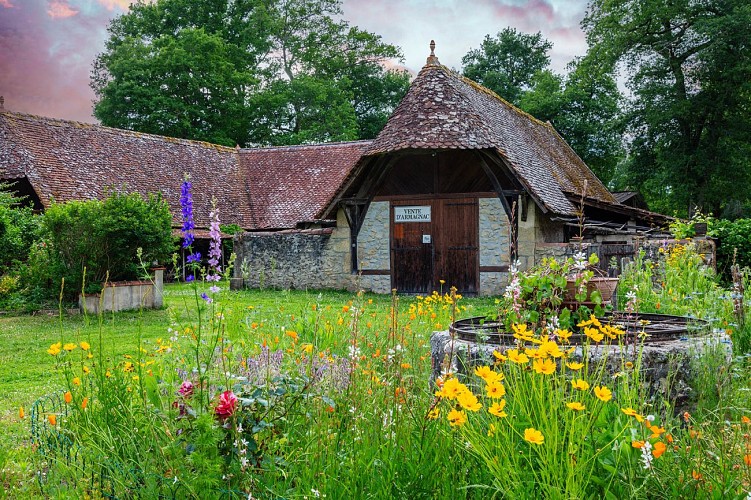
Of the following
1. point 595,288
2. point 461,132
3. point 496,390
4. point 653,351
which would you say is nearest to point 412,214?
point 461,132

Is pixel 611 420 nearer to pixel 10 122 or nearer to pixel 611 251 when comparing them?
pixel 611 251

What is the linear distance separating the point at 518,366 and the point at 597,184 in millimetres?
22791

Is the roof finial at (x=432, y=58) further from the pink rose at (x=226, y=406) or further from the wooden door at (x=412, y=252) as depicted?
the pink rose at (x=226, y=406)

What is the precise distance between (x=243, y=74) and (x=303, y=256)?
21.0 meters

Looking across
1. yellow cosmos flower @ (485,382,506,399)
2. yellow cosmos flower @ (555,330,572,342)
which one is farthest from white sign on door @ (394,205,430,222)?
yellow cosmos flower @ (485,382,506,399)

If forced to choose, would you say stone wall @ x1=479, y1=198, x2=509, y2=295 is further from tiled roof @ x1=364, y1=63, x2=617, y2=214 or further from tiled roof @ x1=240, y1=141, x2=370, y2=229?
tiled roof @ x1=240, y1=141, x2=370, y2=229

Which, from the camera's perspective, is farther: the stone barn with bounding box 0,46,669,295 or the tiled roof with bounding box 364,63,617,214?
the stone barn with bounding box 0,46,669,295

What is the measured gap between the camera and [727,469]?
254 centimetres

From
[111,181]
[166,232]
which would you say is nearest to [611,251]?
[166,232]

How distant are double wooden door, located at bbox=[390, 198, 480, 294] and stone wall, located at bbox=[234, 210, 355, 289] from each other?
1.47m

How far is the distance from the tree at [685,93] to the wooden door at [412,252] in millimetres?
15554

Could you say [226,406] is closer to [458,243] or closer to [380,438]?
[380,438]

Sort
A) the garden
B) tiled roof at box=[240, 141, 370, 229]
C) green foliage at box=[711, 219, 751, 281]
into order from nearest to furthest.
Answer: the garden → green foliage at box=[711, 219, 751, 281] → tiled roof at box=[240, 141, 370, 229]

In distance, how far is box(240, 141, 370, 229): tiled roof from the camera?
26078 mm
